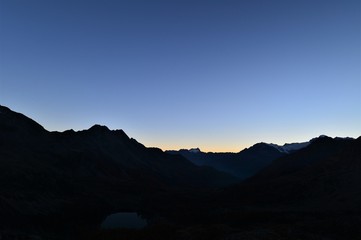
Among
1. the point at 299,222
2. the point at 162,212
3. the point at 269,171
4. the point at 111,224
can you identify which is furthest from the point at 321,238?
the point at 269,171

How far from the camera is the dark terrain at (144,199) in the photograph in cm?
6122

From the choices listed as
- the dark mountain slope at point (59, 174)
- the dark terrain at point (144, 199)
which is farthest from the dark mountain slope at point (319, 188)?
the dark mountain slope at point (59, 174)

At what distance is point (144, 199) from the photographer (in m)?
117

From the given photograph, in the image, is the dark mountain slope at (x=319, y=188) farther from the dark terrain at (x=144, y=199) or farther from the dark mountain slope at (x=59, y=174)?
the dark mountain slope at (x=59, y=174)

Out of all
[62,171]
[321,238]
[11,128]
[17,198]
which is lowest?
[321,238]

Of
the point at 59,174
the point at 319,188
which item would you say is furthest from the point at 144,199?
the point at 319,188

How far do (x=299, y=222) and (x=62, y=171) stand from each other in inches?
3563

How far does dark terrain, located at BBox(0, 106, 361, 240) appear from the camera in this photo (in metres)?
61.2

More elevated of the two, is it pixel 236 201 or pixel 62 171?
pixel 62 171

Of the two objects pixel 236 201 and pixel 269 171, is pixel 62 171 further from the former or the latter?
pixel 269 171

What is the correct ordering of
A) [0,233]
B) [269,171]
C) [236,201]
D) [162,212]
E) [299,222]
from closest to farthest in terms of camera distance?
[0,233] → [299,222] → [162,212] → [236,201] → [269,171]

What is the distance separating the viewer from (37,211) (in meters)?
79.6

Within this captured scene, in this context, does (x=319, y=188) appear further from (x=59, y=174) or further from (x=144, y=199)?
(x=59, y=174)

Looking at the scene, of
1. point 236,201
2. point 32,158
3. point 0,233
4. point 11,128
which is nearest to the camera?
point 0,233
